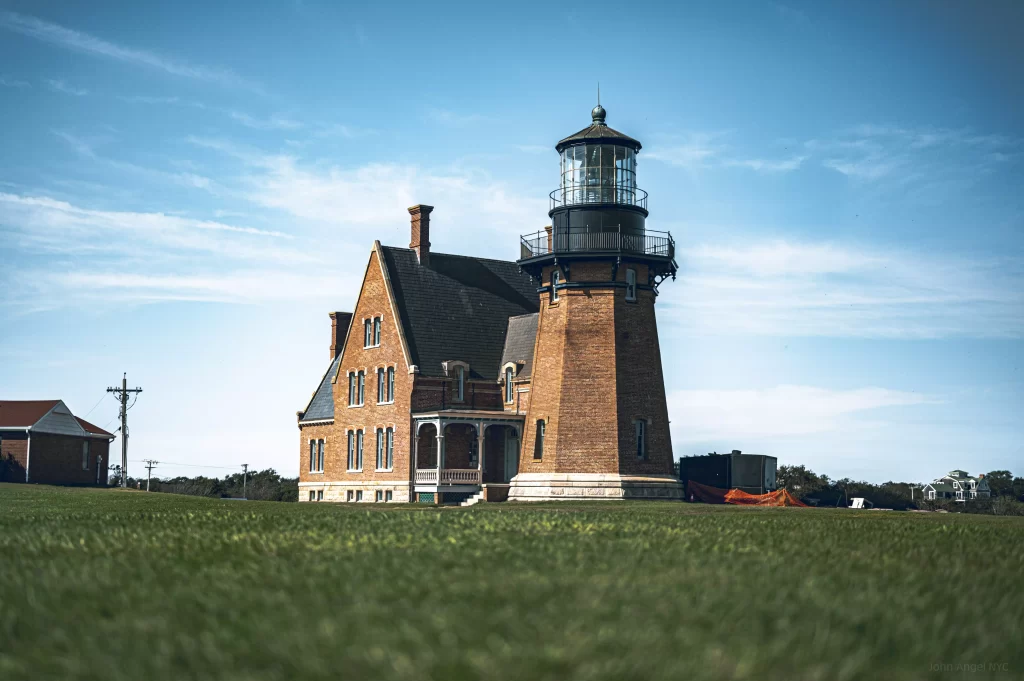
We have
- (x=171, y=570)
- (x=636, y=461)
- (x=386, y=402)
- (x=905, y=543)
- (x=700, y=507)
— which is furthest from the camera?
(x=386, y=402)

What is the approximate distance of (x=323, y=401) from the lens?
5838 centimetres

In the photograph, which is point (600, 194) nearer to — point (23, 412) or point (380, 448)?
point (380, 448)

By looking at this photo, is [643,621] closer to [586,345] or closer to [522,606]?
[522,606]

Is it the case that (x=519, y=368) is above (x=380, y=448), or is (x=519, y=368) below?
above

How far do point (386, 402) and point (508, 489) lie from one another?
7.63m

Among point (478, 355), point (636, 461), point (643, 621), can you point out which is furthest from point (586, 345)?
point (643, 621)

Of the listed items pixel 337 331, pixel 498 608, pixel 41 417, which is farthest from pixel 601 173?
pixel 41 417

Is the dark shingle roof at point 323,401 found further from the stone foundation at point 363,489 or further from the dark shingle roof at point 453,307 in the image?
the dark shingle roof at point 453,307

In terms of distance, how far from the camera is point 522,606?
9.52 meters

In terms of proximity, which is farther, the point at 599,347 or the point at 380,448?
the point at 380,448

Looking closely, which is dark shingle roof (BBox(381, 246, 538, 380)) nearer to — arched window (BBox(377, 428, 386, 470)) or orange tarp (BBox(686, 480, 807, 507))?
arched window (BBox(377, 428, 386, 470))

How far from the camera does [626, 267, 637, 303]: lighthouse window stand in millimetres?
44531

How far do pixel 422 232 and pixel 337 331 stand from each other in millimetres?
10961

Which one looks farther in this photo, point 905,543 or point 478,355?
point 478,355
